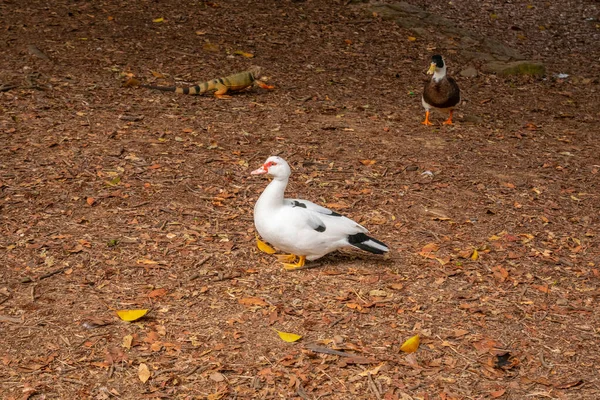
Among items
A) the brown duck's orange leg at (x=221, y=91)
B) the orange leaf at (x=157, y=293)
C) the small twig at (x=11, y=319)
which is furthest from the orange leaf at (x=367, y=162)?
the small twig at (x=11, y=319)

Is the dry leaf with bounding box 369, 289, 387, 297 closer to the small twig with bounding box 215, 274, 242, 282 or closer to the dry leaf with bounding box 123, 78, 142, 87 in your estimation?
the small twig with bounding box 215, 274, 242, 282

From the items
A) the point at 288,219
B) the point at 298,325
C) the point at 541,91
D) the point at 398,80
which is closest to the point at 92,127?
the point at 288,219

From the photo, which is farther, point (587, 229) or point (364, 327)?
point (587, 229)

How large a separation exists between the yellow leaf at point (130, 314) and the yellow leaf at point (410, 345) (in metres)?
1.33

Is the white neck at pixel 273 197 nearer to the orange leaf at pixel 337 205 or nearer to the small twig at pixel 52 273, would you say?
the orange leaf at pixel 337 205

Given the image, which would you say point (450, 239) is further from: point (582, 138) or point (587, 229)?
point (582, 138)

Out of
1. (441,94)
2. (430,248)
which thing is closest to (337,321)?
(430,248)

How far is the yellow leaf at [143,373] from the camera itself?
3.39 m

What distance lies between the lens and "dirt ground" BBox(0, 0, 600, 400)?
3535mm

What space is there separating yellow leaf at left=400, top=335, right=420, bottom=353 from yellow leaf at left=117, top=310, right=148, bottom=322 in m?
1.33

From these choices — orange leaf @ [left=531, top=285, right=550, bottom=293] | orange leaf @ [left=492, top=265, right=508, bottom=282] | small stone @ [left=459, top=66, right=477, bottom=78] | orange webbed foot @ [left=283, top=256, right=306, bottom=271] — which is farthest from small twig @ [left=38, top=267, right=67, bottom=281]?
small stone @ [left=459, top=66, right=477, bottom=78]

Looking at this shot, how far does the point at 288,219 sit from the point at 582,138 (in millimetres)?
4009

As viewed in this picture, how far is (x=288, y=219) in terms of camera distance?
418 centimetres

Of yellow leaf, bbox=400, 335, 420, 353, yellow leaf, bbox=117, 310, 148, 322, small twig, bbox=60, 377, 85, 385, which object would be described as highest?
yellow leaf, bbox=400, 335, 420, 353
